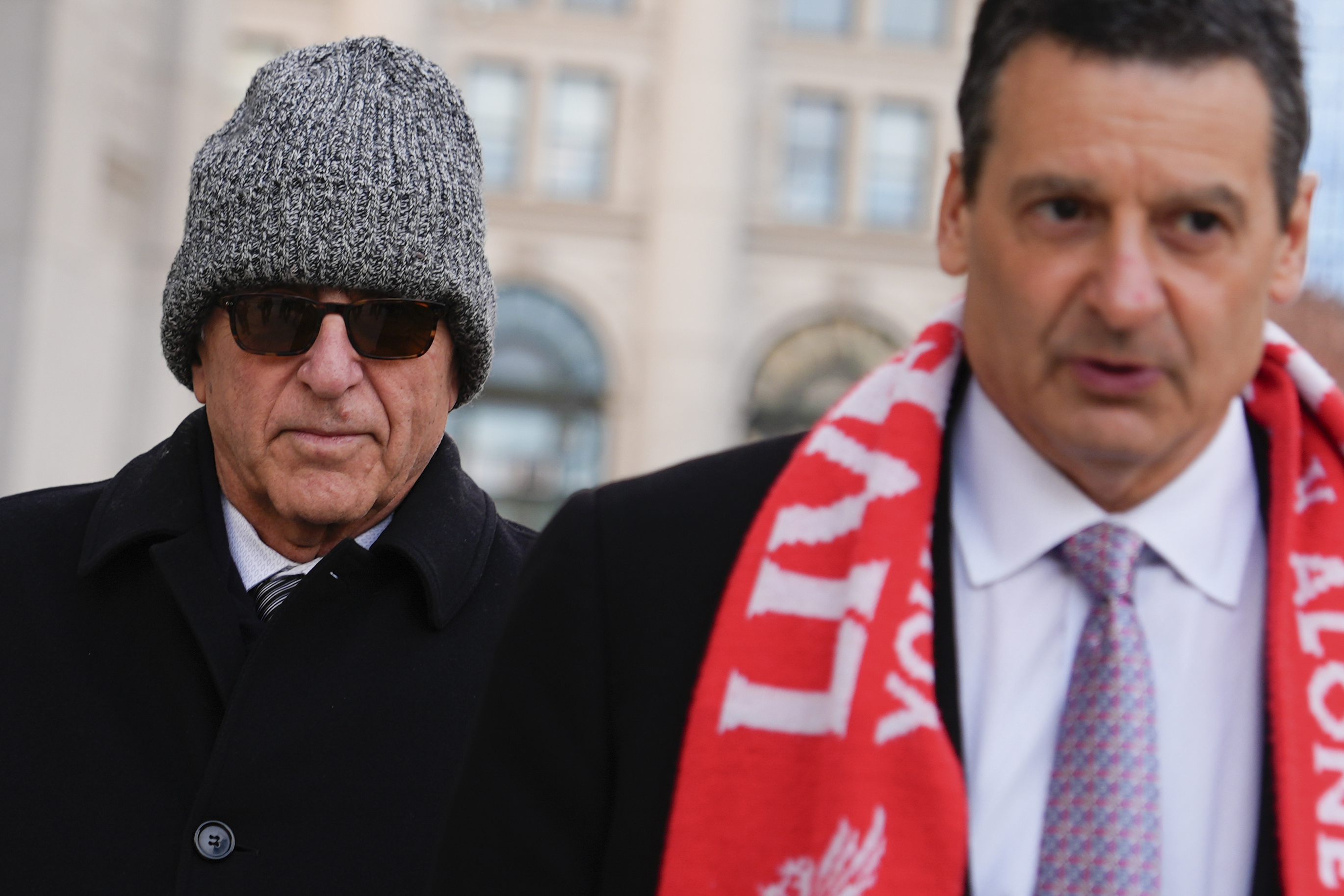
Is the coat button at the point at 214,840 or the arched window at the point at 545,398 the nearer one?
the coat button at the point at 214,840

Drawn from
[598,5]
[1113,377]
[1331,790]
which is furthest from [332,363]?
[598,5]

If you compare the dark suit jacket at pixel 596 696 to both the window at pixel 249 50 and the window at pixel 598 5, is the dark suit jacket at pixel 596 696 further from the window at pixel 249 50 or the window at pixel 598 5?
the window at pixel 598 5

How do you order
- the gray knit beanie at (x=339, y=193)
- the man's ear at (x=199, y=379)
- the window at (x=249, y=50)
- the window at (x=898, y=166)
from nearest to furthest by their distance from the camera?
the gray knit beanie at (x=339, y=193), the man's ear at (x=199, y=379), the window at (x=249, y=50), the window at (x=898, y=166)

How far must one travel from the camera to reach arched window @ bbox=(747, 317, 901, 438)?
30.3 metres

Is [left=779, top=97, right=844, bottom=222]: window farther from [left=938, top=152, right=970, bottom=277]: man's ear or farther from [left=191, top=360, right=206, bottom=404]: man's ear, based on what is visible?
[left=938, top=152, right=970, bottom=277]: man's ear

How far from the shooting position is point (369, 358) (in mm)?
2873

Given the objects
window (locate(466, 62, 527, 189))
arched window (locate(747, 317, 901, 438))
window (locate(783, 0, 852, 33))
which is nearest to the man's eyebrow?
arched window (locate(747, 317, 901, 438))

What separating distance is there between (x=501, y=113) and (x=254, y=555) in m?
28.0

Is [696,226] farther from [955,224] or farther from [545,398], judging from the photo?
[955,224]

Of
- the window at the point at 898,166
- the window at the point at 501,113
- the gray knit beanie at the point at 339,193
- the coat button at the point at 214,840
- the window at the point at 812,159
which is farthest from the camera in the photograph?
the window at the point at 898,166

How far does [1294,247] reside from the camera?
78.3 inches

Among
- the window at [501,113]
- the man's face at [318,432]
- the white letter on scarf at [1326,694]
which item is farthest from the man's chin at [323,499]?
the window at [501,113]

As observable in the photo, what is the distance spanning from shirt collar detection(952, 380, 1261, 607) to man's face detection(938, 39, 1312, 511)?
7cm

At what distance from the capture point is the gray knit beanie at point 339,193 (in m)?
2.86
